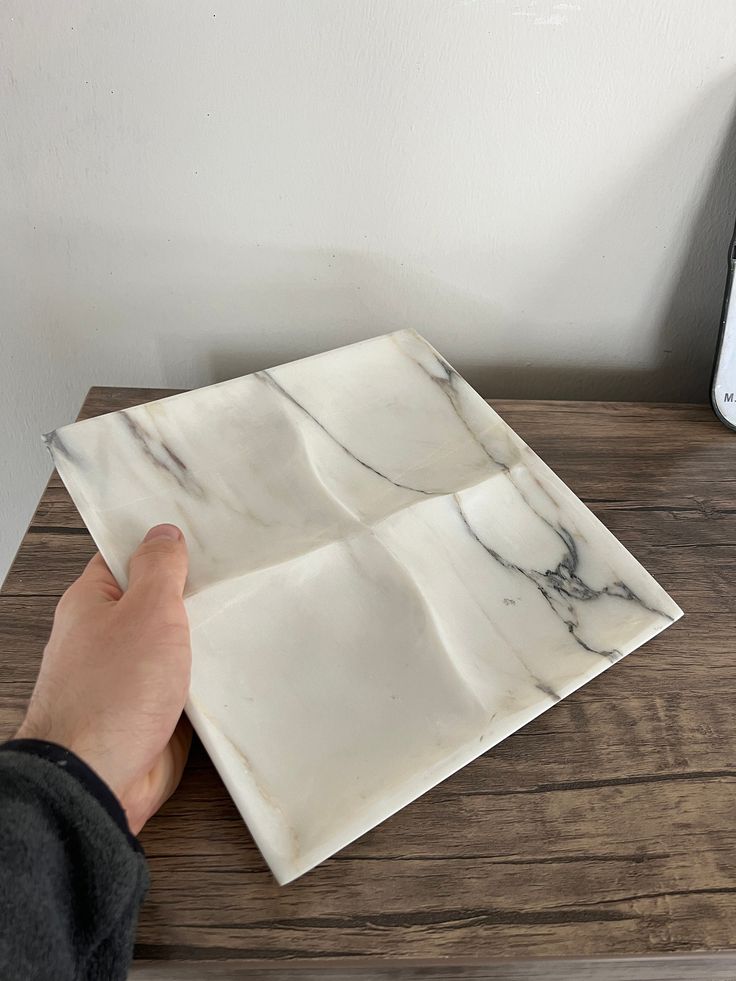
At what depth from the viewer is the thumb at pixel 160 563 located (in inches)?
18.4

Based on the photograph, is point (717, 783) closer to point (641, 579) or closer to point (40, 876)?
point (641, 579)

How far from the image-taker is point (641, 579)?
21.4 inches

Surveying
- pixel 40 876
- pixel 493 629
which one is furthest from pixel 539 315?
pixel 40 876

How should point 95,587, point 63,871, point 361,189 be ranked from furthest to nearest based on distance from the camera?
1. point 361,189
2. point 95,587
3. point 63,871

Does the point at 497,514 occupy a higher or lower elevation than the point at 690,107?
lower

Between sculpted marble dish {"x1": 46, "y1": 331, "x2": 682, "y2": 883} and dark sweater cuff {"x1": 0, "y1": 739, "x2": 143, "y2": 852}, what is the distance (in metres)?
0.06

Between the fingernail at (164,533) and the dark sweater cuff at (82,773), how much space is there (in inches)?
6.5

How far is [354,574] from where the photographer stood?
0.53 m

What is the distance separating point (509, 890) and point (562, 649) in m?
0.16

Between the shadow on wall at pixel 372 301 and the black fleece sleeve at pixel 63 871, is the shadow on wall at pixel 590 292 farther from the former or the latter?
the black fleece sleeve at pixel 63 871

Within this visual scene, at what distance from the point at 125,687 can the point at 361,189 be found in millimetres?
486

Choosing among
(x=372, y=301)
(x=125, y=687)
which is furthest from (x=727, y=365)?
(x=125, y=687)

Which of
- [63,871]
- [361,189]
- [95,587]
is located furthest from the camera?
[361,189]

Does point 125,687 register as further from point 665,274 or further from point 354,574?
point 665,274
